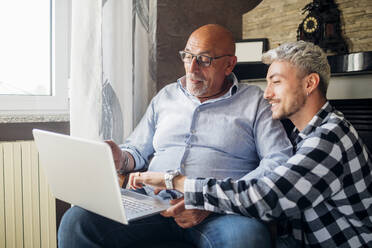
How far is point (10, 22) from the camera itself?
6.09 ft

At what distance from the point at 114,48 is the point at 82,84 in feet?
0.75

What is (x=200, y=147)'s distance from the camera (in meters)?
1.47

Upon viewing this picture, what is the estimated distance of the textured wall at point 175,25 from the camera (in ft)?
6.66

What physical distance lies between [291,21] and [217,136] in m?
0.98

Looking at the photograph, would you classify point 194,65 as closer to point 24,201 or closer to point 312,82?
point 312,82

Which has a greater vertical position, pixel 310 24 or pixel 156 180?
pixel 310 24

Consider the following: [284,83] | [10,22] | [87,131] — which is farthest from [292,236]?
[10,22]

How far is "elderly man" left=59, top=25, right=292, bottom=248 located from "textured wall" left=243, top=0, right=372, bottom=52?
24.4 inches

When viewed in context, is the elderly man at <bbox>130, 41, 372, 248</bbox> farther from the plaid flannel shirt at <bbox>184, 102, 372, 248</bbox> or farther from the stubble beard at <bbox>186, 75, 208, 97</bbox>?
the stubble beard at <bbox>186, 75, 208, 97</bbox>

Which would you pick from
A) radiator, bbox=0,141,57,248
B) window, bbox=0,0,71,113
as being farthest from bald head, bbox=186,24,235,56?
radiator, bbox=0,141,57,248

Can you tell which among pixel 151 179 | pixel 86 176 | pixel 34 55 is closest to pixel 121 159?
pixel 151 179

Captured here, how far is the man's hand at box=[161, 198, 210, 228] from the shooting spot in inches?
45.3

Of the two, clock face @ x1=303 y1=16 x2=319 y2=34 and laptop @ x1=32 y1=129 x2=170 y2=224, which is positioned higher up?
clock face @ x1=303 y1=16 x2=319 y2=34

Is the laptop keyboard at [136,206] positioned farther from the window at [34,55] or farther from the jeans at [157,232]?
the window at [34,55]
